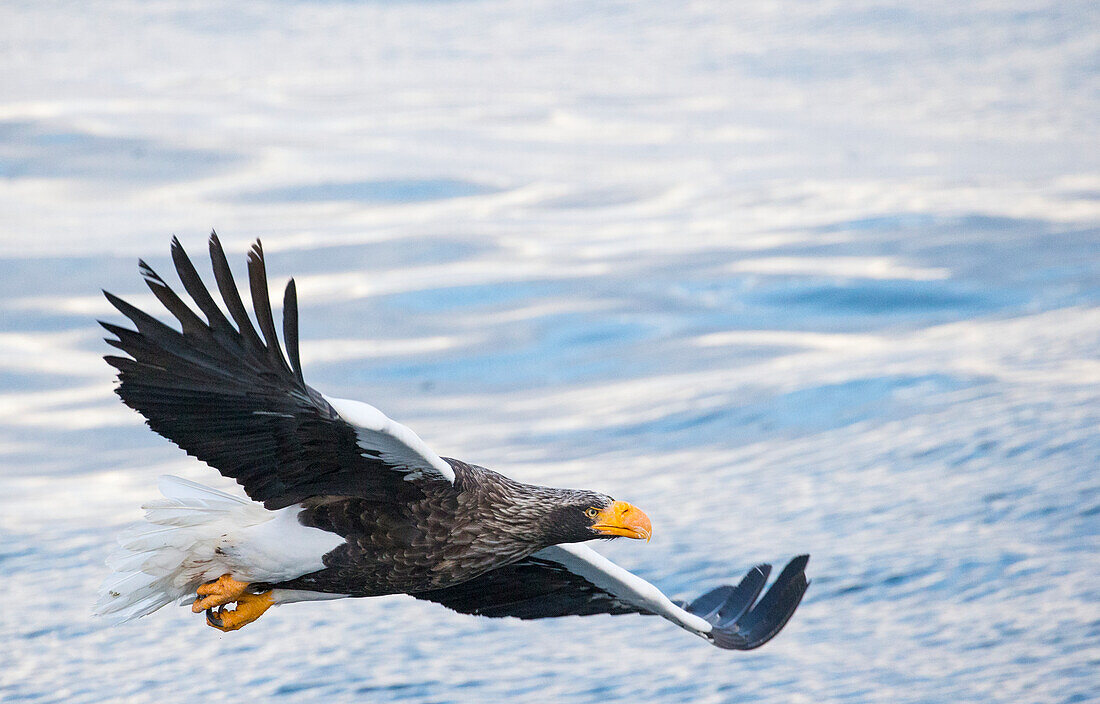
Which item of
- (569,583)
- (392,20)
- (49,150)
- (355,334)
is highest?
(392,20)

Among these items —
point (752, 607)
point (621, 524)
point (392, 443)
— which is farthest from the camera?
point (752, 607)

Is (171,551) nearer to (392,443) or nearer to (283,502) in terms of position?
(283,502)

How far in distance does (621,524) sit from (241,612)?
1319 mm

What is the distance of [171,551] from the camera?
16.8 ft

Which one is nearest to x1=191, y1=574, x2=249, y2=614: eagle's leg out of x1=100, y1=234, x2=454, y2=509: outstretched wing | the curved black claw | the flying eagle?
the flying eagle

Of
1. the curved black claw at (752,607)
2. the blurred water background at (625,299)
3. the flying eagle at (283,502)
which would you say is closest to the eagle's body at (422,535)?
the flying eagle at (283,502)

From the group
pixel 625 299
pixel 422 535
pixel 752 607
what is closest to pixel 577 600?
pixel 752 607

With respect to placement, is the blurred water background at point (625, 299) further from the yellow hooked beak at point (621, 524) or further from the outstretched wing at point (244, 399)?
the outstretched wing at point (244, 399)

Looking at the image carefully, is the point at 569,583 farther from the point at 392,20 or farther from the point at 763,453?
the point at 392,20

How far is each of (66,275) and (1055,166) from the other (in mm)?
11067

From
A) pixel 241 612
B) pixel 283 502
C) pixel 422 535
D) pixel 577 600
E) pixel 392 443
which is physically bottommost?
pixel 577 600

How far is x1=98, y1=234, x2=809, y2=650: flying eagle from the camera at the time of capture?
4.53 meters

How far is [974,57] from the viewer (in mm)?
20844

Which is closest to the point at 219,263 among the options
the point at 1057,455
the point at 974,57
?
the point at 1057,455
